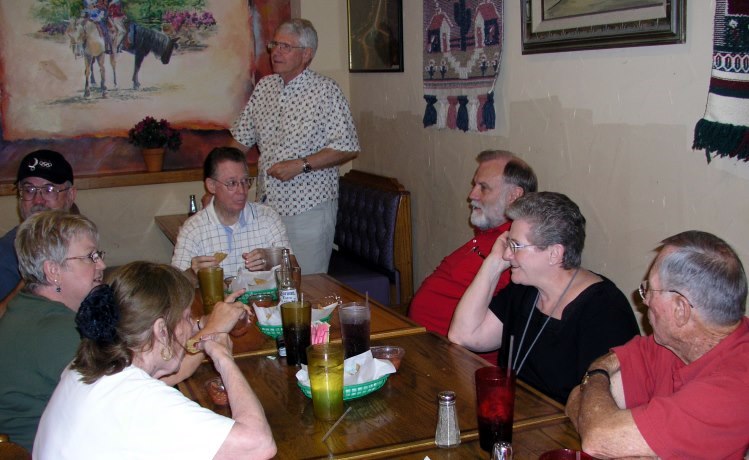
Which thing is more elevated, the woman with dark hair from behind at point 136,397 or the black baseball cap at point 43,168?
the black baseball cap at point 43,168

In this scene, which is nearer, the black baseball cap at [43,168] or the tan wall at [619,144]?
the tan wall at [619,144]

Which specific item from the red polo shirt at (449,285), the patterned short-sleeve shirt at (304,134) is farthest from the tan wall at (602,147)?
the patterned short-sleeve shirt at (304,134)

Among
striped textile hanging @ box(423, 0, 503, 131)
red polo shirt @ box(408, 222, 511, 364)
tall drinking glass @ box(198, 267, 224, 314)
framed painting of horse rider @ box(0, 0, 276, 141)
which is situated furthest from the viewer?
framed painting of horse rider @ box(0, 0, 276, 141)

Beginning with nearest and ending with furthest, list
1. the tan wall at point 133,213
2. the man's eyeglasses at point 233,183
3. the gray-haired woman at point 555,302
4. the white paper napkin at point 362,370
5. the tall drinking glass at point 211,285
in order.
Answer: the white paper napkin at point 362,370 < the gray-haired woman at point 555,302 < the tall drinking glass at point 211,285 < the man's eyeglasses at point 233,183 < the tan wall at point 133,213

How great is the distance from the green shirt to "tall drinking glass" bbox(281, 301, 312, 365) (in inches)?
21.4

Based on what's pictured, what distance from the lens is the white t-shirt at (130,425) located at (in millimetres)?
1515

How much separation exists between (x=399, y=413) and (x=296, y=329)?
1.49 ft

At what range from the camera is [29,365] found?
6.44ft

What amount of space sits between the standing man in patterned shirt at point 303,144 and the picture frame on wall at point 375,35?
68 cm

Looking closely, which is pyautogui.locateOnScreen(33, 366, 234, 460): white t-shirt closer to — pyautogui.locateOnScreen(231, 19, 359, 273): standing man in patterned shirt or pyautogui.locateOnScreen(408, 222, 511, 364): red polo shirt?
pyautogui.locateOnScreen(408, 222, 511, 364): red polo shirt

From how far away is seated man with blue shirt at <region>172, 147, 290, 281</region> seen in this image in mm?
3359

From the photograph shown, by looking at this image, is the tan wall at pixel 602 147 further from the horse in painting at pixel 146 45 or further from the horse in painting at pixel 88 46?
the horse in painting at pixel 88 46

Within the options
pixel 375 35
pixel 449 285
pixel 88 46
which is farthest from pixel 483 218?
pixel 88 46

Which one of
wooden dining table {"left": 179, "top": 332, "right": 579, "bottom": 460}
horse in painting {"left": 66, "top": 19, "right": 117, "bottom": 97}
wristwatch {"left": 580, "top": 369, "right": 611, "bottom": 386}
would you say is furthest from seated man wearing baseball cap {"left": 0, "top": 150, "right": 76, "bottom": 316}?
wristwatch {"left": 580, "top": 369, "right": 611, "bottom": 386}
